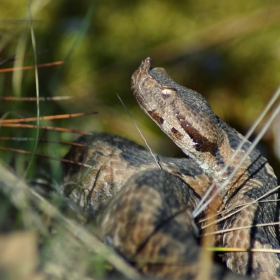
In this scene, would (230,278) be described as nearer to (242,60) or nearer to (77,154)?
(77,154)

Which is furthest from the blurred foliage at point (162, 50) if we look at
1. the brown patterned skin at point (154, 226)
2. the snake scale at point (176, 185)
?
the brown patterned skin at point (154, 226)

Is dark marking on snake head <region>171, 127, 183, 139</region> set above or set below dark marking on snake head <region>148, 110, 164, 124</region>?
below

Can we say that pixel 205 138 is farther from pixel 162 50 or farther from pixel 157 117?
pixel 162 50

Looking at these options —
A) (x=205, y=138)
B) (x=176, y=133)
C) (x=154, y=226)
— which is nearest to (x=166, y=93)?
(x=176, y=133)

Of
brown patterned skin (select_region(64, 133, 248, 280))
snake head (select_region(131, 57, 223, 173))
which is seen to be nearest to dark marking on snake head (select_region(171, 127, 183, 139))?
snake head (select_region(131, 57, 223, 173))

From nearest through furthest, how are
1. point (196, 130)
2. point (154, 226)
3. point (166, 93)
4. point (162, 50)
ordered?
1. point (154, 226)
2. point (196, 130)
3. point (166, 93)
4. point (162, 50)

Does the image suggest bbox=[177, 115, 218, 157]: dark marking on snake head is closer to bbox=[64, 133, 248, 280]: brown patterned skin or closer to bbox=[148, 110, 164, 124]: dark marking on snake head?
bbox=[148, 110, 164, 124]: dark marking on snake head
